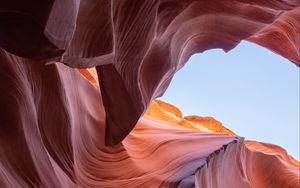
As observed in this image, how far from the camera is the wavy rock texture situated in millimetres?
1715

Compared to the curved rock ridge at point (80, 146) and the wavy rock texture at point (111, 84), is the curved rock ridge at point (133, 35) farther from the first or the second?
the curved rock ridge at point (80, 146)

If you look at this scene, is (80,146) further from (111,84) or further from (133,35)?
(133,35)

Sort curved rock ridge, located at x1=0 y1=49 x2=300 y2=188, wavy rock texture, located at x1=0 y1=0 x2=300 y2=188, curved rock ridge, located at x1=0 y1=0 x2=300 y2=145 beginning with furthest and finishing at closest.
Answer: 1. curved rock ridge, located at x1=0 y1=49 x2=300 y2=188
2. wavy rock texture, located at x1=0 y1=0 x2=300 y2=188
3. curved rock ridge, located at x1=0 y1=0 x2=300 y2=145

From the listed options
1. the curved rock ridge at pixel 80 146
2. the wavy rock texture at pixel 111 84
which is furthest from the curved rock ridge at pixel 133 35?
the curved rock ridge at pixel 80 146

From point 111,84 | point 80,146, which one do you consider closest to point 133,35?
point 111,84

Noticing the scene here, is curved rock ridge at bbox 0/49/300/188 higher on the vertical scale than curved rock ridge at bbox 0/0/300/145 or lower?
lower

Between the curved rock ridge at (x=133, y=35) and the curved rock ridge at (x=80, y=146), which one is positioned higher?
the curved rock ridge at (x=133, y=35)

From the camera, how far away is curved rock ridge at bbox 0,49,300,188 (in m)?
2.36

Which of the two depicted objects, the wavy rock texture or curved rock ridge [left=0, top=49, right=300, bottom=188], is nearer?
the wavy rock texture

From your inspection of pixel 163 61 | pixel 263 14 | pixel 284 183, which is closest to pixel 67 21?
pixel 163 61

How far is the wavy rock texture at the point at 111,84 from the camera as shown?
1715mm

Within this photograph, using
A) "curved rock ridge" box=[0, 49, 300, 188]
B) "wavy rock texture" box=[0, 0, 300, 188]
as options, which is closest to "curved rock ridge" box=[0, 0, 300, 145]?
"wavy rock texture" box=[0, 0, 300, 188]

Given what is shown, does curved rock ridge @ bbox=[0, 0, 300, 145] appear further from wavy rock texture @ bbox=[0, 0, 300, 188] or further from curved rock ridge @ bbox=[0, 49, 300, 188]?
curved rock ridge @ bbox=[0, 49, 300, 188]

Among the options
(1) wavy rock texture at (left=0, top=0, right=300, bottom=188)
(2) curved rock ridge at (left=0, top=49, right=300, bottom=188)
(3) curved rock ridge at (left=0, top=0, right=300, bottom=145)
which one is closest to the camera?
(3) curved rock ridge at (left=0, top=0, right=300, bottom=145)
